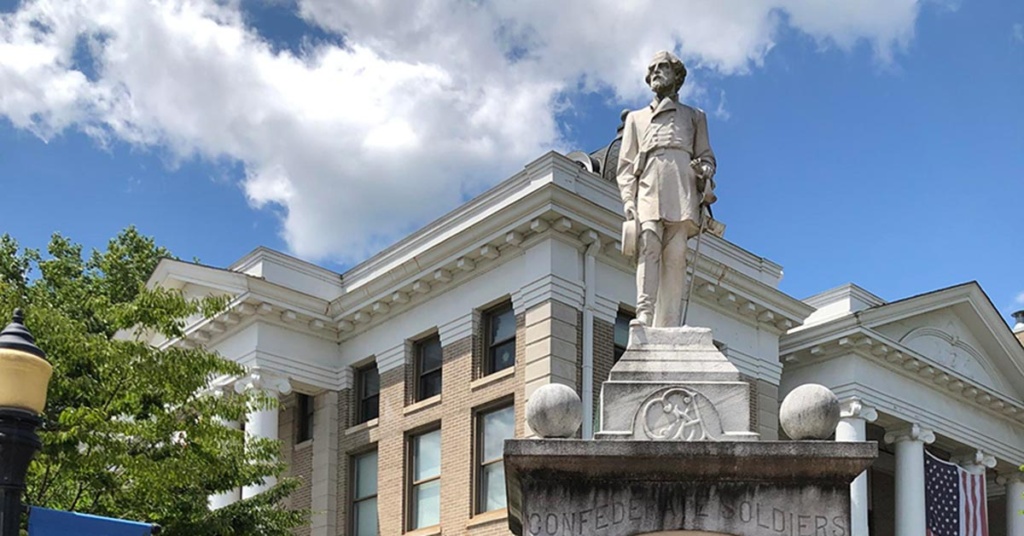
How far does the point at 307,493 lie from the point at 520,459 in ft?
73.1

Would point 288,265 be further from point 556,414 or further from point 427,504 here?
point 556,414

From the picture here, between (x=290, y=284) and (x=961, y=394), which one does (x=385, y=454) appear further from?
(x=961, y=394)

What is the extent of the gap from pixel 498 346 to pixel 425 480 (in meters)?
3.32

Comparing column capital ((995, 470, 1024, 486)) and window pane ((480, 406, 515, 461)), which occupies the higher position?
column capital ((995, 470, 1024, 486))

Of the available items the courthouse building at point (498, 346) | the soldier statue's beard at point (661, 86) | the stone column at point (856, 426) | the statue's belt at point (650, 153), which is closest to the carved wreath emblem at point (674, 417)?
the statue's belt at point (650, 153)

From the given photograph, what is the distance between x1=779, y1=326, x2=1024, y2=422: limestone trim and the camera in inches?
1238

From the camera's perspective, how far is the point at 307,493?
30672 millimetres

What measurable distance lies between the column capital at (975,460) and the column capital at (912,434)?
2839mm

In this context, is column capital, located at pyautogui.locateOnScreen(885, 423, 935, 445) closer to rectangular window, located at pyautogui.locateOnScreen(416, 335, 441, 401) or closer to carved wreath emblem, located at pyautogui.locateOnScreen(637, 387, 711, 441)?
rectangular window, located at pyautogui.locateOnScreen(416, 335, 441, 401)

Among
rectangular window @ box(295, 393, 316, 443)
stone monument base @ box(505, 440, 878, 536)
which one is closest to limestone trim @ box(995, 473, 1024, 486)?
rectangular window @ box(295, 393, 316, 443)

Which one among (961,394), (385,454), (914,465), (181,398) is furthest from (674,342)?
(961,394)

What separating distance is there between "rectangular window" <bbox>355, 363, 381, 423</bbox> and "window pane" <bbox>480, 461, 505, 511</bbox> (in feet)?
14.6

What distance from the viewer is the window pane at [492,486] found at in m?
25.8

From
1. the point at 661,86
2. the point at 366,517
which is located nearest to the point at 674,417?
the point at 661,86
